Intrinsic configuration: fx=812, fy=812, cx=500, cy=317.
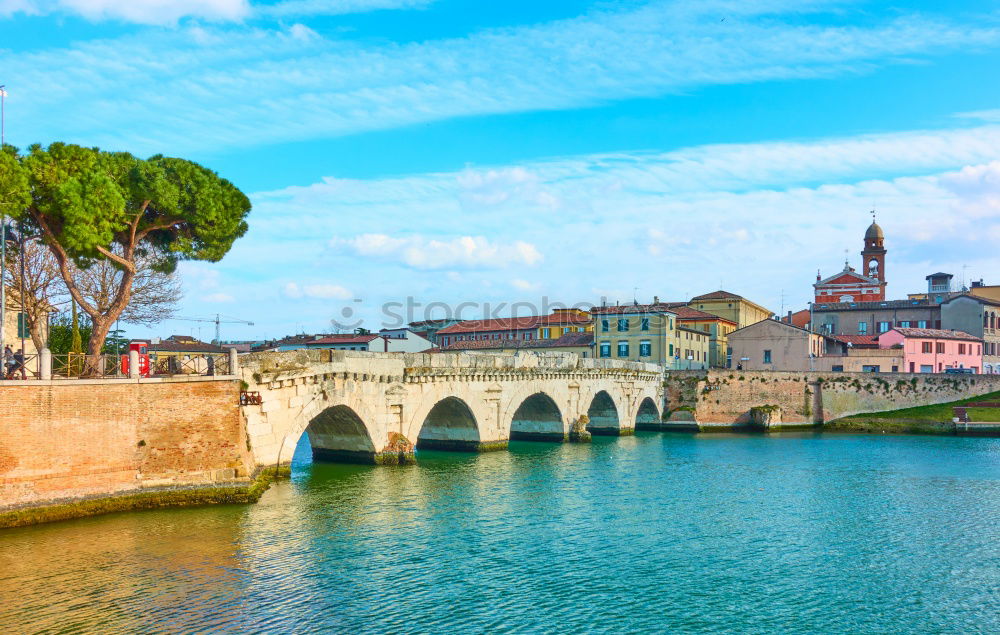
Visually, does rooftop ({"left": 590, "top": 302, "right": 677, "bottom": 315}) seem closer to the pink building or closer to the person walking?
the pink building

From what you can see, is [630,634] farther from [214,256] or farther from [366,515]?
[214,256]

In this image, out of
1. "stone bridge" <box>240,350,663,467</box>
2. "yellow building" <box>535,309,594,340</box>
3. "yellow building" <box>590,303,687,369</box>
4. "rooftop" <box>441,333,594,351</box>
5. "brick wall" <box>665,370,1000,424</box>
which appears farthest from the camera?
"yellow building" <box>535,309,594,340</box>

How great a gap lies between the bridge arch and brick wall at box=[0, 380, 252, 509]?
9.25 m

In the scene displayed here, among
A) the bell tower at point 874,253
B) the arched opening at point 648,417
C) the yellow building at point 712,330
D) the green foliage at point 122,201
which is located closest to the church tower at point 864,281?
the bell tower at point 874,253

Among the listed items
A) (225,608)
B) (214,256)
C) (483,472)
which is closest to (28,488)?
(225,608)

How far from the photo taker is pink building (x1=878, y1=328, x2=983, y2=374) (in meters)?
78.6

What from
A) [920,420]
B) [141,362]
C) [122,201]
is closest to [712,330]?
[920,420]

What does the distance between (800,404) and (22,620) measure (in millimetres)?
63707

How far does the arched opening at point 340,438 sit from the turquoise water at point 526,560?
8.20 feet

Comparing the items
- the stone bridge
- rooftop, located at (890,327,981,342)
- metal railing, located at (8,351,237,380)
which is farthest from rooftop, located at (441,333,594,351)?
metal railing, located at (8,351,237,380)

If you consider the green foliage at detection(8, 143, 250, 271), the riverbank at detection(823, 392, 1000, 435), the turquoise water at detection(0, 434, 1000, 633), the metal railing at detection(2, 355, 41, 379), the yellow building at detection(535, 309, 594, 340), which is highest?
the green foliage at detection(8, 143, 250, 271)

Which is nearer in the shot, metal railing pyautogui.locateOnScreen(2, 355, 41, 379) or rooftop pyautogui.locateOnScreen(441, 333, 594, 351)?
metal railing pyautogui.locateOnScreen(2, 355, 41, 379)

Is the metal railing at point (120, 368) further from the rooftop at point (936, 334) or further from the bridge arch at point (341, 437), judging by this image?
the rooftop at point (936, 334)

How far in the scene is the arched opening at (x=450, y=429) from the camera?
47844 mm
